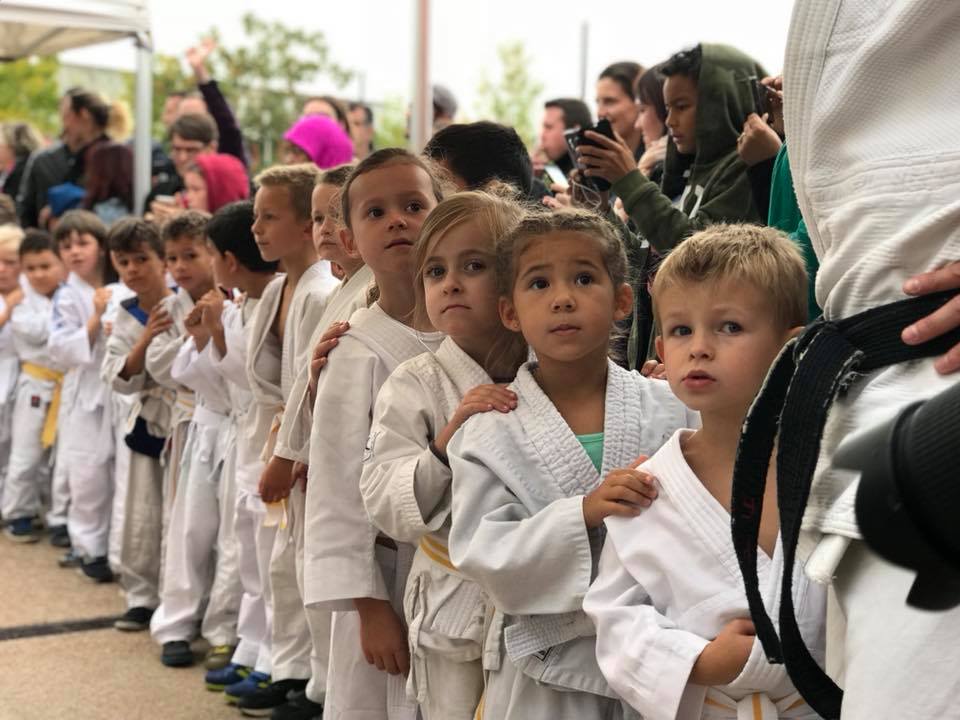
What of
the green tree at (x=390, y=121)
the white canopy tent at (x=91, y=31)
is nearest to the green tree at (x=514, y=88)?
the green tree at (x=390, y=121)

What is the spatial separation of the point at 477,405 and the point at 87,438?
4592mm

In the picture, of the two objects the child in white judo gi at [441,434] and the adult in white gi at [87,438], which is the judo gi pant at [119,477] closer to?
the adult in white gi at [87,438]

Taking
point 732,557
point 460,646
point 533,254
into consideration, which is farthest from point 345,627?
point 732,557

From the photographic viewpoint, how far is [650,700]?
80.7 inches

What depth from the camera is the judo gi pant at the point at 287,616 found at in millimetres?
4223

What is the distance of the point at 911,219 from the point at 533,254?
3.96 feet

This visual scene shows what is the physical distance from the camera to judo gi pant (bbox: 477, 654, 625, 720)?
2.41m

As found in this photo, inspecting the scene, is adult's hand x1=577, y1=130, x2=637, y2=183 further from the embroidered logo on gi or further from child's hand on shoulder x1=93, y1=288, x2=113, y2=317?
child's hand on shoulder x1=93, y1=288, x2=113, y2=317

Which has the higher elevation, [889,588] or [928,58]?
[928,58]

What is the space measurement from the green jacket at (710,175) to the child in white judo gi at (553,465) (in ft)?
2.90

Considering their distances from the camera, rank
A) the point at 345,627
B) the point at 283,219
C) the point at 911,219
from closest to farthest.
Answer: the point at 911,219 < the point at 345,627 < the point at 283,219

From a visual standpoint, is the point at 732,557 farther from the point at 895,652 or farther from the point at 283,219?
the point at 283,219

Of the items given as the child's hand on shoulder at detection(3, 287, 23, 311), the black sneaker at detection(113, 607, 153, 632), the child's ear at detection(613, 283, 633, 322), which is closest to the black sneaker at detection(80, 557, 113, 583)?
the black sneaker at detection(113, 607, 153, 632)

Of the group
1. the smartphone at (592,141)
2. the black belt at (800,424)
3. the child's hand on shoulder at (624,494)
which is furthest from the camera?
the smartphone at (592,141)
